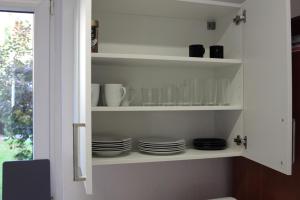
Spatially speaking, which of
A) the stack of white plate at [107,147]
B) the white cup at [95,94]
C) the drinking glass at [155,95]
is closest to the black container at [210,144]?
the drinking glass at [155,95]

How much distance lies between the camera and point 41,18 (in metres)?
1.49

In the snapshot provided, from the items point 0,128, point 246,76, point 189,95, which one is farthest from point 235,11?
point 0,128

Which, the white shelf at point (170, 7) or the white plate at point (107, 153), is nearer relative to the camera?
the white plate at point (107, 153)

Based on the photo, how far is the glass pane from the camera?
148 centimetres

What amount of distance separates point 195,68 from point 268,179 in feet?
2.18

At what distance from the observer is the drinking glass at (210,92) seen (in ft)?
4.77

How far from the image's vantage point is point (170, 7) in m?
1.43

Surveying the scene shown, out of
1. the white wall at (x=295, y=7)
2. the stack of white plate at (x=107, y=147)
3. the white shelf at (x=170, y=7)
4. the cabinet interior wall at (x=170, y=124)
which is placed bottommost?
the stack of white plate at (x=107, y=147)

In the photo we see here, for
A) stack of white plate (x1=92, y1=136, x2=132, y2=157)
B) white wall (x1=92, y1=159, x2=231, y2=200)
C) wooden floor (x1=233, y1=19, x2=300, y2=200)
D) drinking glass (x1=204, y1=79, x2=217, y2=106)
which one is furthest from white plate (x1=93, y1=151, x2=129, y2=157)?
wooden floor (x1=233, y1=19, x2=300, y2=200)

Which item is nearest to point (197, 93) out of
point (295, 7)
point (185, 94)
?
point (185, 94)

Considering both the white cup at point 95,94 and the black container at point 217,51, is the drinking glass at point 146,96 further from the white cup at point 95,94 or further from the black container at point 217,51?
the black container at point 217,51

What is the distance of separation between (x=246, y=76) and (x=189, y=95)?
274 mm

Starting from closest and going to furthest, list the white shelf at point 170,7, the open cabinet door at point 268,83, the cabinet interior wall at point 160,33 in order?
the open cabinet door at point 268,83
the white shelf at point 170,7
the cabinet interior wall at point 160,33

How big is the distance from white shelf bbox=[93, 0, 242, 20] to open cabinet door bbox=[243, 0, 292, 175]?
146 mm
